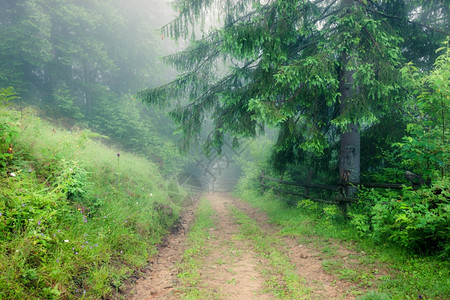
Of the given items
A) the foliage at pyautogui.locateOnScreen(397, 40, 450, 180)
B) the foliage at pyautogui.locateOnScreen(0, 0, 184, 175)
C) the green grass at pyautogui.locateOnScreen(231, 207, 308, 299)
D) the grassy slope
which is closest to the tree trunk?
the foliage at pyautogui.locateOnScreen(397, 40, 450, 180)

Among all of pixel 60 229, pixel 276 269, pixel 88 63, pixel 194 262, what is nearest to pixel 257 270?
pixel 276 269

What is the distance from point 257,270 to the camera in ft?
15.7

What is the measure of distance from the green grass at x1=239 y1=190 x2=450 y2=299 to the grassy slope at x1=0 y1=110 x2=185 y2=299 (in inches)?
162

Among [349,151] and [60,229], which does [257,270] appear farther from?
[349,151]

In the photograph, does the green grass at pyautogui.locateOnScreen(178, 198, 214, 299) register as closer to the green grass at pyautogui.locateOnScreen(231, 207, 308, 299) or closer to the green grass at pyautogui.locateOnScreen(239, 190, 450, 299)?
the green grass at pyautogui.locateOnScreen(231, 207, 308, 299)

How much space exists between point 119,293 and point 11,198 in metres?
2.18

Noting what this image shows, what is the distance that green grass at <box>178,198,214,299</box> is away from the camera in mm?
3921

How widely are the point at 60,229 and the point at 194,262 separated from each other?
2736 millimetres

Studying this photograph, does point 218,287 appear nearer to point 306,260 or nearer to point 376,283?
point 306,260

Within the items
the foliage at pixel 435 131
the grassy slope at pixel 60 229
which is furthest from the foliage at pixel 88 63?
the foliage at pixel 435 131

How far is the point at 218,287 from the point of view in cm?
412

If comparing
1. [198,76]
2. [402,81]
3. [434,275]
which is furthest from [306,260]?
[198,76]

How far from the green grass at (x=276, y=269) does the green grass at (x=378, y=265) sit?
2.46ft

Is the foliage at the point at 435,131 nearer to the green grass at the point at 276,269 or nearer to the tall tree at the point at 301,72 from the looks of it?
the tall tree at the point at 301,72
